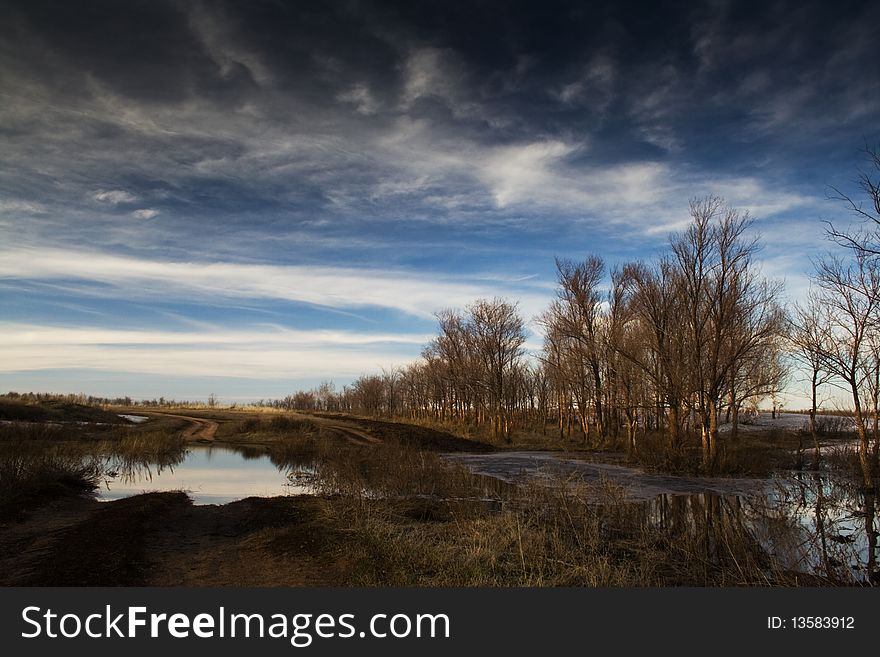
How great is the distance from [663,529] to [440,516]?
5.67m

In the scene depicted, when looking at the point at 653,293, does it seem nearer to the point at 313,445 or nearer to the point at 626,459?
the point at 626,459

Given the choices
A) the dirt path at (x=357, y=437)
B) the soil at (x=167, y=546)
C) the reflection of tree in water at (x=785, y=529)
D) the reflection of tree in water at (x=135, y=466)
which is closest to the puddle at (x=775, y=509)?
the reflection of tree in water at (x=785, y=529)

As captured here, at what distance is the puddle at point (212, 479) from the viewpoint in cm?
2003

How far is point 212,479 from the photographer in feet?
78.7

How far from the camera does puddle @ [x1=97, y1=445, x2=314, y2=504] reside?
65.7ft

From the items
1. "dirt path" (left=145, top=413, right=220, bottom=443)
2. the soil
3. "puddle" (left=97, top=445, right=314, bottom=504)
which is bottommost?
"puddle" (left=97, top=445, right=314, bottom=504)

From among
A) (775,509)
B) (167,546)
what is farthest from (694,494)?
(167,546)

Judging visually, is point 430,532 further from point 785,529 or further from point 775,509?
point 775,509

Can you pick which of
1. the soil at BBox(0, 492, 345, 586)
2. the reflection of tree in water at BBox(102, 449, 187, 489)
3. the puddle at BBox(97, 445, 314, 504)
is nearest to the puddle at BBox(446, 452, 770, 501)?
the soil at BBox(0, 492, 345, 586)

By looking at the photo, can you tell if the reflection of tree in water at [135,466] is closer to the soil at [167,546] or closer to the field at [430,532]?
the field at [430,532]

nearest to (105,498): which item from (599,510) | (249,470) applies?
(249,470)

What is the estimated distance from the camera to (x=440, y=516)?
572 inches

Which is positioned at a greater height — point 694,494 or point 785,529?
A: point 785,529

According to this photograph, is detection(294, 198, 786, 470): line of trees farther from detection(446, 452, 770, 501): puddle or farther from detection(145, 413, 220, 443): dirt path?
detection(145, 413, 220, 443): dirt path
